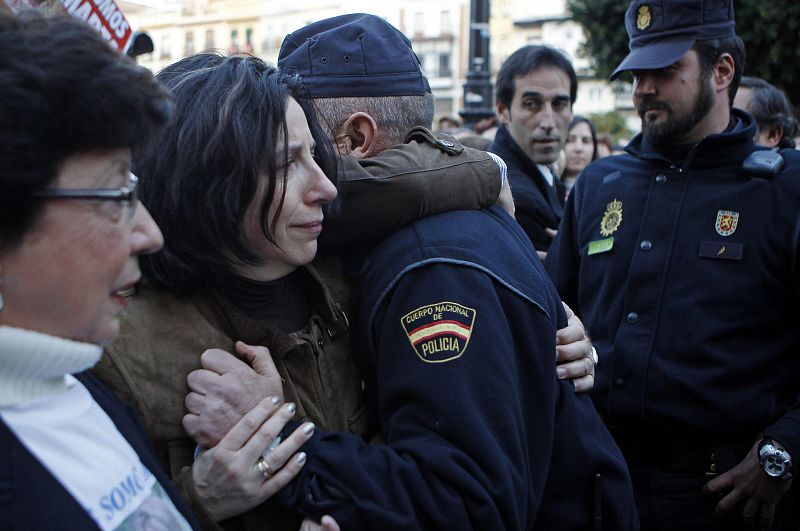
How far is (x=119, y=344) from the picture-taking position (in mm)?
1717

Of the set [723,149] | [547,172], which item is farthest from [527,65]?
[723,149]

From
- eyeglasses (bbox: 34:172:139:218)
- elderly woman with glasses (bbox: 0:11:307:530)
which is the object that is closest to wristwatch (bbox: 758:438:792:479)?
elderly woman with glasses (bbox: 0:11:307:530)

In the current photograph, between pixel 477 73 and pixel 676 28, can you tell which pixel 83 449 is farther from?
pixel 477 73

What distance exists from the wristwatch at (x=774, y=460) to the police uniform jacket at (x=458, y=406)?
115 cm

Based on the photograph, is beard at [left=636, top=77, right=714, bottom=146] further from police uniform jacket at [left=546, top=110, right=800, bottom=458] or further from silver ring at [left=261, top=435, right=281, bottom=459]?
silver ring at [left=261, top=435, right=281, bottom=459]

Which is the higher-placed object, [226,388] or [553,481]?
[226,388]

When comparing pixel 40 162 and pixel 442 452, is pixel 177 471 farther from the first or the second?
pixel 40 162

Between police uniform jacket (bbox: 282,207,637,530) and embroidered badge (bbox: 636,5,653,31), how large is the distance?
6.54 feet

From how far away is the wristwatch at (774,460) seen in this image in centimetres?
290

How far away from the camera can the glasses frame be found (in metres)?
1.20

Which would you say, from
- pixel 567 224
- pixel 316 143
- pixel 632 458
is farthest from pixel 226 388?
pixel 567 224

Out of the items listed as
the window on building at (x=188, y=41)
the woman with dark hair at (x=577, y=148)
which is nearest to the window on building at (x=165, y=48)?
the window on building at (x=188, y=41)

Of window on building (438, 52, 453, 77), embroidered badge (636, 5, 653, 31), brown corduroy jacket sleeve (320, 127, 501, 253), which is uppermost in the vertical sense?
embroidered badge (636, 5, 653, 31)

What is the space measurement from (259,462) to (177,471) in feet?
0.69
